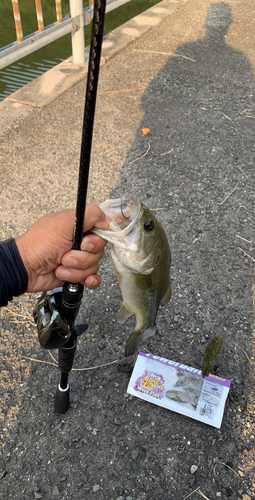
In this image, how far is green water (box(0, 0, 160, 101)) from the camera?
6.01m

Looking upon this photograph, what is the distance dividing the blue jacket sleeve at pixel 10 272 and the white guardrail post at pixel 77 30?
4519mm

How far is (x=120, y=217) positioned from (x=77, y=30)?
469 cm

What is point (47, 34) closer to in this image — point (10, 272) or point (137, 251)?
point (10, 272)

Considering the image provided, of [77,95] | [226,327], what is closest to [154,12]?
[77,95]

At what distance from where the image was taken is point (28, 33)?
7.11m

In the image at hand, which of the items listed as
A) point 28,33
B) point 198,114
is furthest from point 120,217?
point 28,33

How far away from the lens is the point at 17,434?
2318mm

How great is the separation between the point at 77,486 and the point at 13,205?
99.8 inches

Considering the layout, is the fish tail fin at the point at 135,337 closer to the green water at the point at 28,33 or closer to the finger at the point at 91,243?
the finger at the point at 91,243

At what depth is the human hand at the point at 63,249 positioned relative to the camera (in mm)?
1590

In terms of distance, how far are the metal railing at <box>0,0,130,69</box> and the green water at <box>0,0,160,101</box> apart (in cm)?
95

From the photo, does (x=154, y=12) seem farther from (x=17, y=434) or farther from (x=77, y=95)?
(x=17, y=434)

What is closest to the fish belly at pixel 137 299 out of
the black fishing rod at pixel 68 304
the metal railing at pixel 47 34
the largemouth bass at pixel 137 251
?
the largemouth bass at pixel 137 251

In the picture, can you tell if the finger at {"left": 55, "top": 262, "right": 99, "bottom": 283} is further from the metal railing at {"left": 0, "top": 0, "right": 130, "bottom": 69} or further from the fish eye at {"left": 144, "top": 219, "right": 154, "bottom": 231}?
the metal railing at {"left": 0, "top": 0, "right": 130, "bottom": 69}
